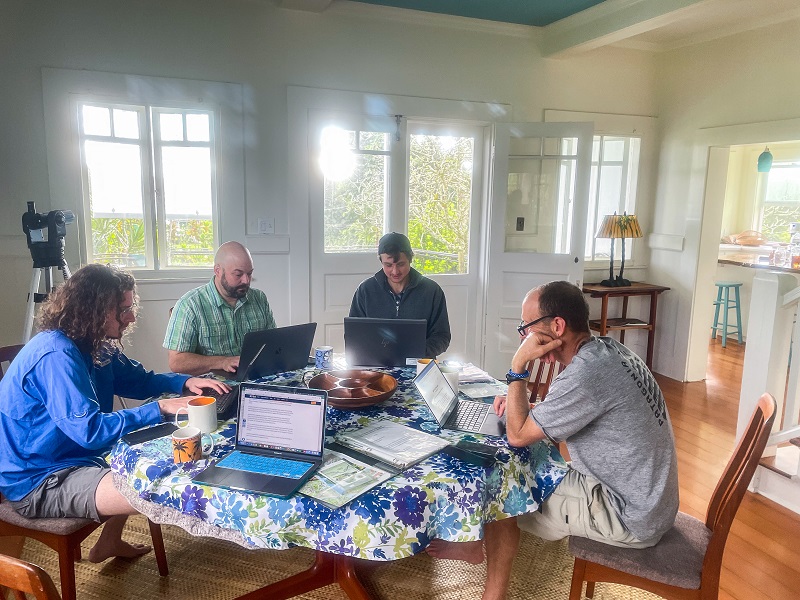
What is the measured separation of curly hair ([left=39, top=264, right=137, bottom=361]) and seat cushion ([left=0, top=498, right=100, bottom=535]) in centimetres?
49

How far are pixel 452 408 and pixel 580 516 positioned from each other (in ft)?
1.58

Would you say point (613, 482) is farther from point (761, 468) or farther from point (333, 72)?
point (333, 72)

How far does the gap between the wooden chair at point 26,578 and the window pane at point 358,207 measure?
314cm

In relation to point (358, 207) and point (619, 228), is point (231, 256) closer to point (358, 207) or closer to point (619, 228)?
point (358, 207)

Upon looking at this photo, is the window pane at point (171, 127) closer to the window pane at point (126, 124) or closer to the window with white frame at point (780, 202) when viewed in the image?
the window pane at point (126, 124)

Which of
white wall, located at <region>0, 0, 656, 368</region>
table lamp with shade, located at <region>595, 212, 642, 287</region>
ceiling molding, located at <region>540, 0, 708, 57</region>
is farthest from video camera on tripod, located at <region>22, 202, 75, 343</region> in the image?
table lamp with shade, located at <region>595, 212, 642, 287</region>

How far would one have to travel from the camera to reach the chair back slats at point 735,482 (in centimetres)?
146

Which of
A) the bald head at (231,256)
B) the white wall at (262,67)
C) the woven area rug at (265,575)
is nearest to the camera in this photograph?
the woven area rug at (265,575)

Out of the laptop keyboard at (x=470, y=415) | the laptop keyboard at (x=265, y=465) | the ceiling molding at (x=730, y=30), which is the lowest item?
the laptop keyboard at (x=265, y=465)

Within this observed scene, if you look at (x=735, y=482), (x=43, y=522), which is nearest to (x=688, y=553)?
(x=735, y=482)

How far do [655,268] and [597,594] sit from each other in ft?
11.2

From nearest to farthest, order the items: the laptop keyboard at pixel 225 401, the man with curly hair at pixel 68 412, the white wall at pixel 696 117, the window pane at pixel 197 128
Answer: the man with curly hair at pixel 68 412 → the laptop keyboard at pixel 225 401 → the window pane at pixel 197 128 → the white wall at pixel 696 117

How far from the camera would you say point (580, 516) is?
64.0 inches

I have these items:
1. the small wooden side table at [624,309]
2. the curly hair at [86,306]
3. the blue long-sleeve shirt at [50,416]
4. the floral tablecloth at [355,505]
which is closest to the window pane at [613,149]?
the small wooden side table at [624,309]
